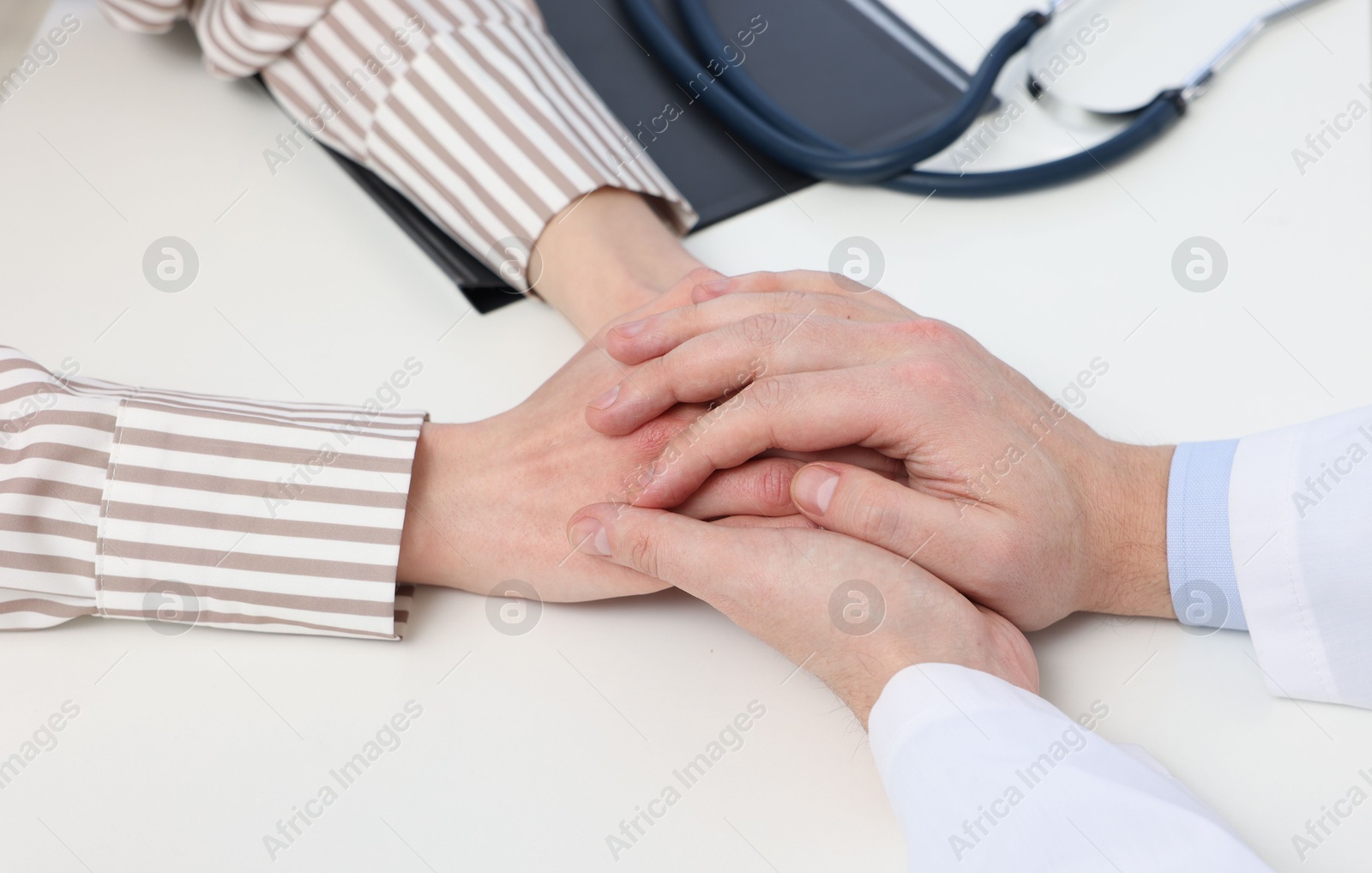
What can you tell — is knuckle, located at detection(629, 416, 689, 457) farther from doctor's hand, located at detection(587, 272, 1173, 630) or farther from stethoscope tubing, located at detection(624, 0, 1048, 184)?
stethoscope tubing, located at detection(624, 0, 1048, 184)

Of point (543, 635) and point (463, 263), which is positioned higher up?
point (463, 263)

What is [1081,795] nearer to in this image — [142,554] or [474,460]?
[474,460]

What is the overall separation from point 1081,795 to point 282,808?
522mm

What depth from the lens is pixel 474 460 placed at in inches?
36.0

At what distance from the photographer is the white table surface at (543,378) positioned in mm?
729

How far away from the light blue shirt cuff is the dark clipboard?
52cm

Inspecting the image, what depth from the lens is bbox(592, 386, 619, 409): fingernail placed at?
2.89 feet

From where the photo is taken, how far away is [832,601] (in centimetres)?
77

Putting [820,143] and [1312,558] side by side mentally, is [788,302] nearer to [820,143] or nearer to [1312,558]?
[820,143]

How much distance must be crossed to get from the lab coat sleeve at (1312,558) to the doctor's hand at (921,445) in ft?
0.22

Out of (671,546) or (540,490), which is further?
(540,490)

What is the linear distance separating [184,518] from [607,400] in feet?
1.14

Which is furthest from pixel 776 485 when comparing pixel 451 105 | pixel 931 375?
pixel 451 105

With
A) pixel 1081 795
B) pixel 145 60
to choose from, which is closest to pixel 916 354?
pixel 1081 795
